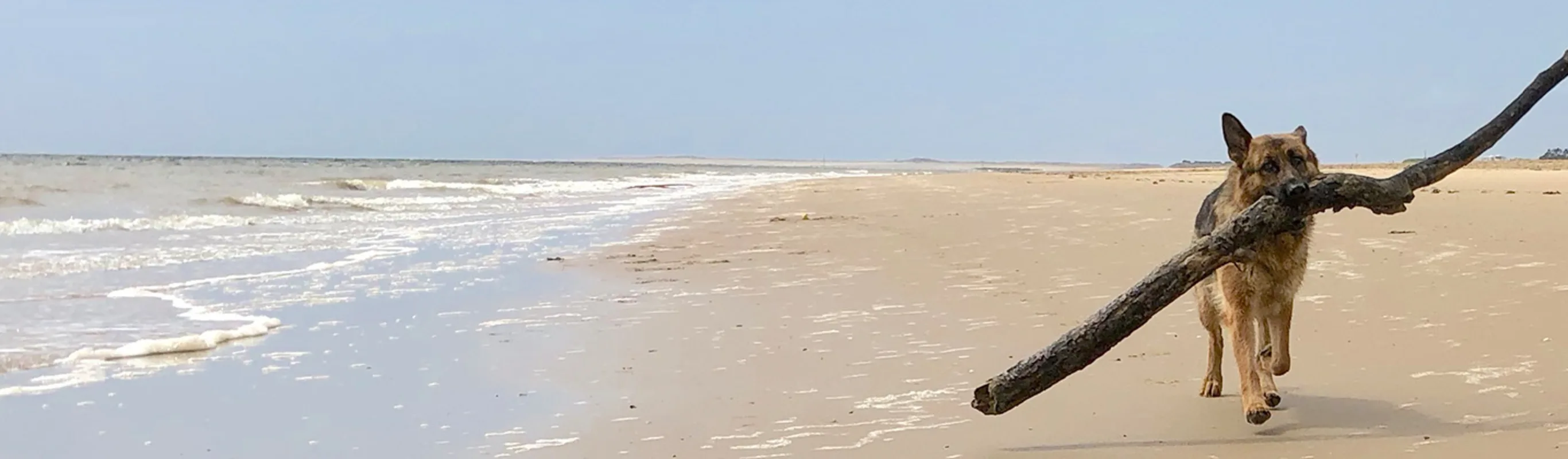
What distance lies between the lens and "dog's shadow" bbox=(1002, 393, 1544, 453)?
3820mm

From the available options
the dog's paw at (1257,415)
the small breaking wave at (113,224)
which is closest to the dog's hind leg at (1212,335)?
the dog's paw at (1257,415)

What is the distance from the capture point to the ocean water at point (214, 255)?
6.35 m

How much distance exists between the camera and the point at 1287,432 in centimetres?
397

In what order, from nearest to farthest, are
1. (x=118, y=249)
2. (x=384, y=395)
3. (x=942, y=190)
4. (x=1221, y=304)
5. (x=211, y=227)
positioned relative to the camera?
(x=1221, y=304)
(x=384, y=395)
(x=118, y=249)
(x=211, y=227)
(x=942, y=190)

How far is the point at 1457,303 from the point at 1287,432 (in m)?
2.66

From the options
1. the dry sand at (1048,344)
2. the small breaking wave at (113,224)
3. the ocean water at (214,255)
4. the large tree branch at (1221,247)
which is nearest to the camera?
the large tree branch at (1221,247)

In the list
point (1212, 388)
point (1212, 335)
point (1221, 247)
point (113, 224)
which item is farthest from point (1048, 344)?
point (113, 224)

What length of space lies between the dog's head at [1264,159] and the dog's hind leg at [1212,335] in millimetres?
435

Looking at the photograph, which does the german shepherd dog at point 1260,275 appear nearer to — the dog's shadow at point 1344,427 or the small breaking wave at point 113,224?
the dog's shadow at point 1344,427

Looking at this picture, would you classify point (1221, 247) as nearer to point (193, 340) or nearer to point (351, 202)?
point (193, 340)

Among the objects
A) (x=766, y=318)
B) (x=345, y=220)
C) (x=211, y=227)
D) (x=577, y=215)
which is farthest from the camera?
(x=577, y=215)

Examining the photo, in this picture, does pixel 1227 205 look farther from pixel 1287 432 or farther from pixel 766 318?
pixel 766 318

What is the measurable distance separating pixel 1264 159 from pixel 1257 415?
878 mm

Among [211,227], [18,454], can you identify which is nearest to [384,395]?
[18,454]
